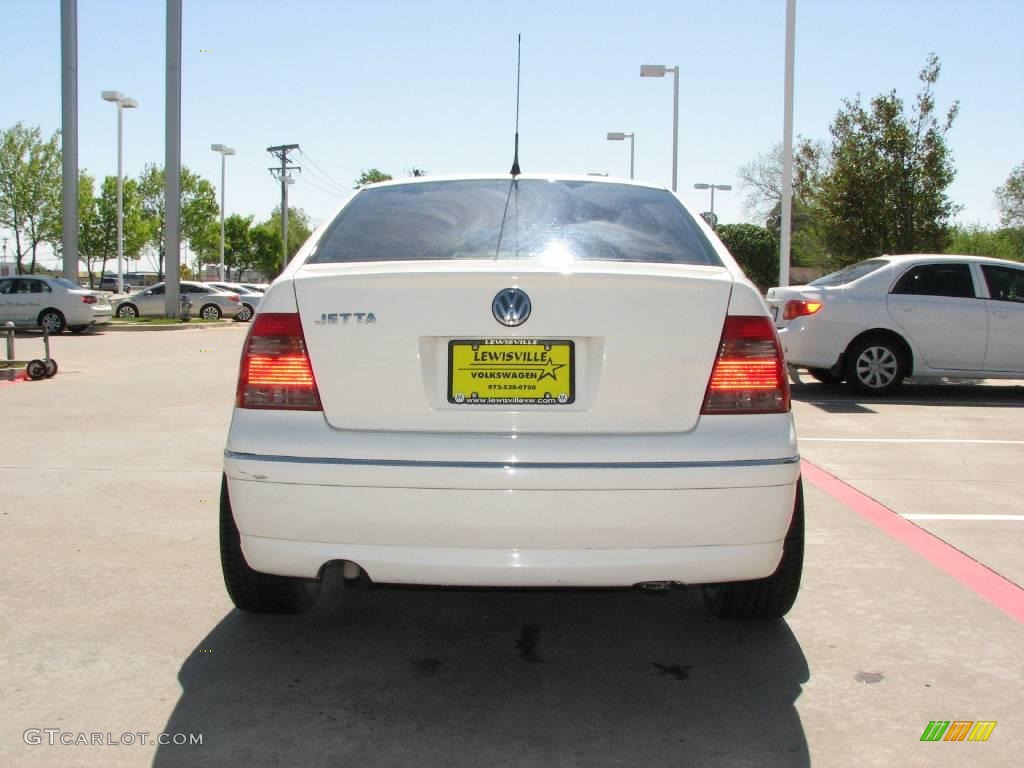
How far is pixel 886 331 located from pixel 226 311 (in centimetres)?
2625

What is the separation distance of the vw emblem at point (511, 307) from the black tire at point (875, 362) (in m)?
8.97

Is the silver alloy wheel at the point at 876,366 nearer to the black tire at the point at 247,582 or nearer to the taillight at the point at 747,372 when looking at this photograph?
the taillight at the point at 747,372

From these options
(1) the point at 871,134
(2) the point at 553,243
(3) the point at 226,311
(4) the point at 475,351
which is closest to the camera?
(4) the point at 475,351

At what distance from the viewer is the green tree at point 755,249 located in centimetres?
6362

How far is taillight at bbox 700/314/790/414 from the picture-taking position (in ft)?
9.95

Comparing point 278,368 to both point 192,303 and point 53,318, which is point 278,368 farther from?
point 192,303

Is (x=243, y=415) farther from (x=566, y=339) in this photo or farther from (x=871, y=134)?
(x=871, y=134)

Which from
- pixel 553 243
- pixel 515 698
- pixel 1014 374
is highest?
pixel 553 243

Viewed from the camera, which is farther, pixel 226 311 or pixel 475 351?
pixel 226 311

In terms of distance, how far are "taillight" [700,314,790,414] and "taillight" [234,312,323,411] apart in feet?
3.98

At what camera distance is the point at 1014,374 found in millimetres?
11312

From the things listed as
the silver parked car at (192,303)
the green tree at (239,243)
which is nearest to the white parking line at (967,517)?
the silver parked car at (192,303)

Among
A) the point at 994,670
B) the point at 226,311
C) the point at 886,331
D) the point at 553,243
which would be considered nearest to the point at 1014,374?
the point at 886,331

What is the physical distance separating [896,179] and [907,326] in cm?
1113
